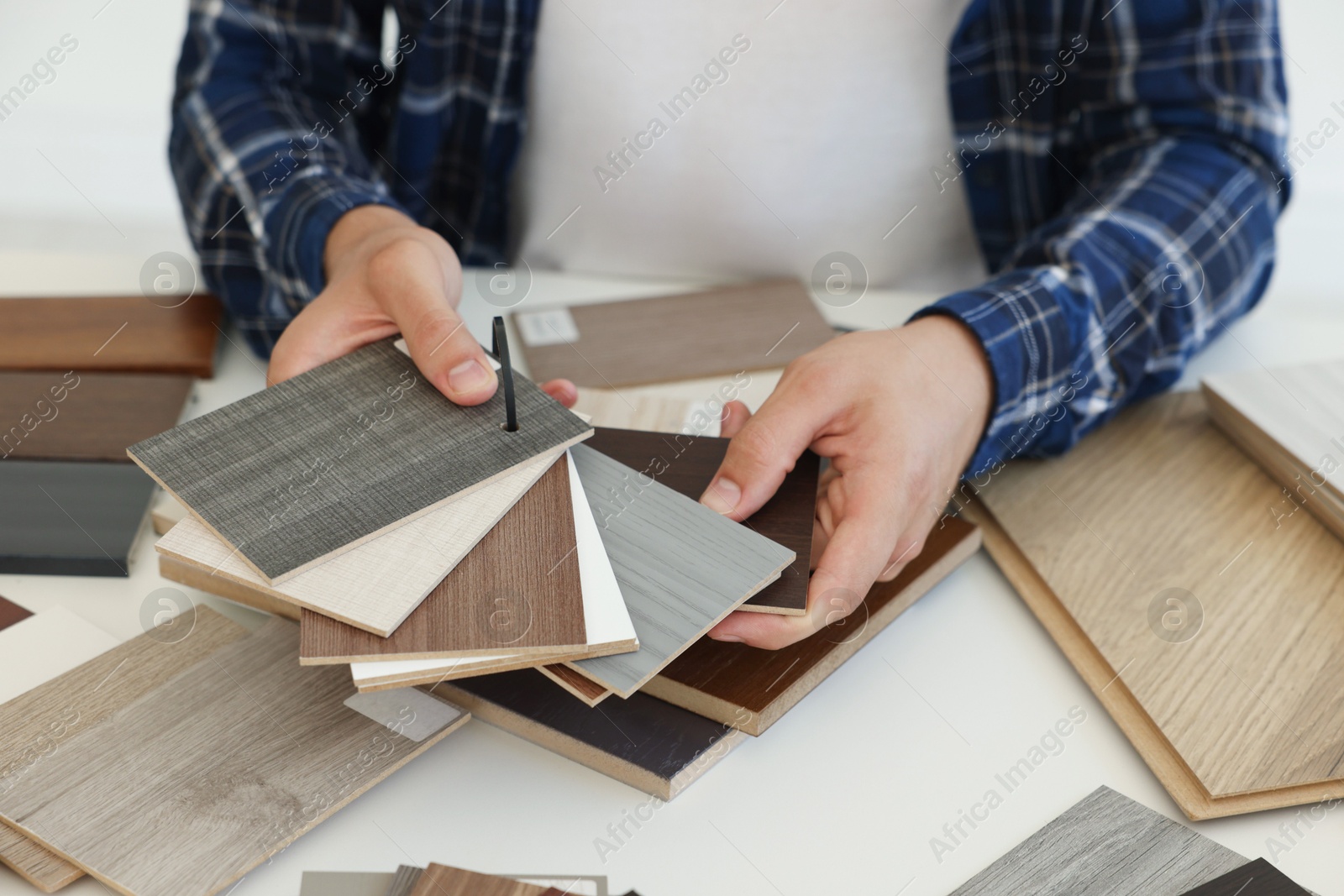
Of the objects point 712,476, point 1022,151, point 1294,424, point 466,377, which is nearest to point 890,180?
point 1022,151

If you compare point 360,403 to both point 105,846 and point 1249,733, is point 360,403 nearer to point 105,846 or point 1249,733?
point 105,846

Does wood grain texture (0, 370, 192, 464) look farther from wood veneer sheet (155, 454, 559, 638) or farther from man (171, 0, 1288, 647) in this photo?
wood veneer sheet (155, 454, 559, 638)

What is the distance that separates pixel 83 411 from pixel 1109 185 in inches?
52.4

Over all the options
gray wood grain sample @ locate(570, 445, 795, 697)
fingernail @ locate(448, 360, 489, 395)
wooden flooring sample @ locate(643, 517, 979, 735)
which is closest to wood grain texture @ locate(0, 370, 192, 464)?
fingernail @ locate(448, 360, 489, 395)

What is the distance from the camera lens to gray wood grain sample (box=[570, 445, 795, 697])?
0.72 meters

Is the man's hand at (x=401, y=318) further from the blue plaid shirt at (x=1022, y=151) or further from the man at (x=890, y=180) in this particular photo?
the blue plaid shirt at (x=1022, y=151)

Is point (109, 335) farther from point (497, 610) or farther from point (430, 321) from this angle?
point (497, 610)

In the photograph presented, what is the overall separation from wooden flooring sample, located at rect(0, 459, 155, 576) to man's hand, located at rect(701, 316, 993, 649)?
61 centimetres

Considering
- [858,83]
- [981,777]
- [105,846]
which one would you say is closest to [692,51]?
[858,83]

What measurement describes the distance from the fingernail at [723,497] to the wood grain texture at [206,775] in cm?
28

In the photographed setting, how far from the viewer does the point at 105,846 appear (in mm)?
695

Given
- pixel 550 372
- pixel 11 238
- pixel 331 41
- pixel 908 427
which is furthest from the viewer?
pixel 11 238

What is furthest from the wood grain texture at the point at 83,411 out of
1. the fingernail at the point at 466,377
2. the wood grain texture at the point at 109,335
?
Result: the fingernail at the point at 466,377

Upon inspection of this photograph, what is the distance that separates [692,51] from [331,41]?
1.72 ft
